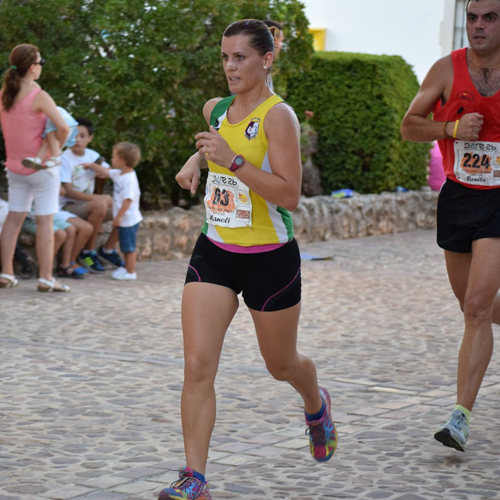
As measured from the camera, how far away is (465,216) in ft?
15.5

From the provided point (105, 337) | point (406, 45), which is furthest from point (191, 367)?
point (406, 45)

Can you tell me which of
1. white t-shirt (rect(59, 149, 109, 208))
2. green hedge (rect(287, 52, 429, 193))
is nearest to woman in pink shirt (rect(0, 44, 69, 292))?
white t-shirt (rect(59, 149, 109, 208))

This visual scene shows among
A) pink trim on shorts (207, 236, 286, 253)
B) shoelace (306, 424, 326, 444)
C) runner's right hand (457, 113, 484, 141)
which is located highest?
runner's right hand (457, 113, 484, 141)

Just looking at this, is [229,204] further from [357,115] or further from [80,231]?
[357,115]

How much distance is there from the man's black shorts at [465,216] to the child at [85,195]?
18.8 feet

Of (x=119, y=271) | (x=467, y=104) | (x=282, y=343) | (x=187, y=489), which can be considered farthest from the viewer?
(x=119, y=271)

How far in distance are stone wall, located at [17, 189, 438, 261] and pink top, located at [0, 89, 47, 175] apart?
116 centimetres

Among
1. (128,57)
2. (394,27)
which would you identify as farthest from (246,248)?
(394,27)

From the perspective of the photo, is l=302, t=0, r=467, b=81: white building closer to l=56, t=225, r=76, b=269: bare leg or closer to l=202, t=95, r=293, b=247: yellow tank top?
l=56, t=225, r=76, b=269: bare leg

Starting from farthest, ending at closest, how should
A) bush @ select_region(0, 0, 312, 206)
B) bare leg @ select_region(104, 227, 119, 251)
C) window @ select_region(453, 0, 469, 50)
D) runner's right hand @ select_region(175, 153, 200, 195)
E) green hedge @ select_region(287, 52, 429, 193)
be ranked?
window @ select_region(453, 0, 469, 50)
green hedge @ select_region(287, 52, 429, 193)
bush @ select_region(0, 0, 312, 206)
bare leg @ select_region(104, 227, 119, 251)
runner's right hand @ select_region(175, 153, 200, 195)

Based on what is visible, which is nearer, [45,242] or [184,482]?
[184,482]

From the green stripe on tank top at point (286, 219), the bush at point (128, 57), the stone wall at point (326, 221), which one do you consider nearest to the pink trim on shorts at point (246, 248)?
the green stripe on tank top at point (286, 219)

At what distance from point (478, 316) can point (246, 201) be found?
1359 millimetres

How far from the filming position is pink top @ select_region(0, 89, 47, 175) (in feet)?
29.0
